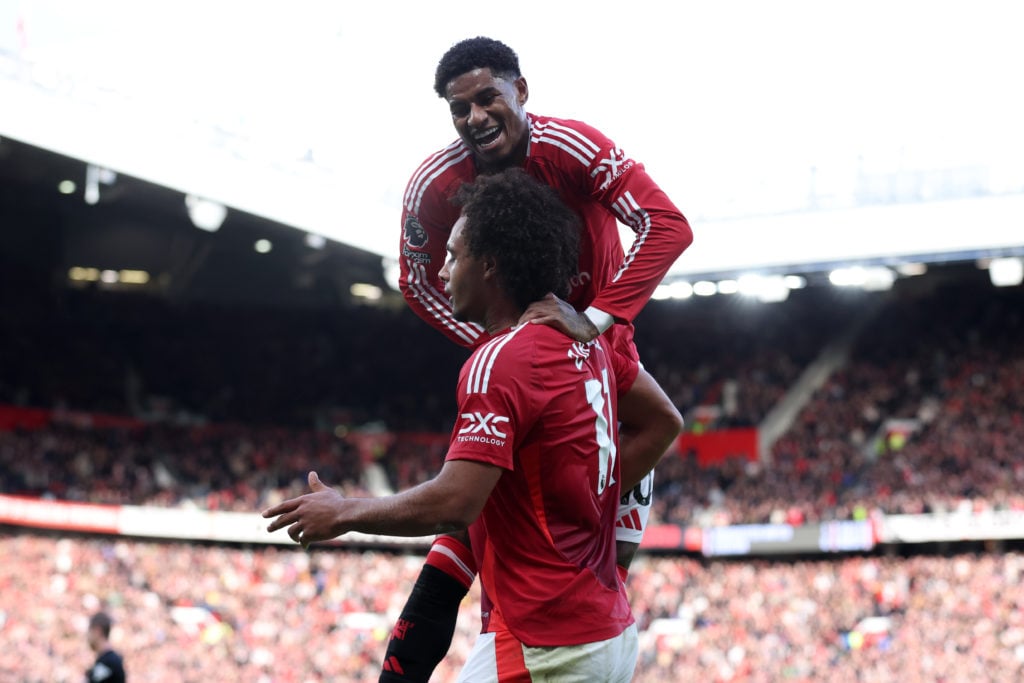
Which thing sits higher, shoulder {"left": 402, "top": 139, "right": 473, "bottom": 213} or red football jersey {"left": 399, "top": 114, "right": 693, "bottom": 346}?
shoulder {"left": 402, "top": 139, "right": 473, "bottom": 213}

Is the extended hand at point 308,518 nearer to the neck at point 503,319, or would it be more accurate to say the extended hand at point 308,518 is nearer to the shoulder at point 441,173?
the neck at point 503,319

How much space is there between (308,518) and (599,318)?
1.15 metres

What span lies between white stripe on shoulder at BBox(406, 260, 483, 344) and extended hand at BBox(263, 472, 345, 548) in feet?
5.14

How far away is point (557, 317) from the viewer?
333 centimetres

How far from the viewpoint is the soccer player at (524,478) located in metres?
3.04

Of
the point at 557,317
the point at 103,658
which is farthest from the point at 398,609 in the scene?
the point at 557,317

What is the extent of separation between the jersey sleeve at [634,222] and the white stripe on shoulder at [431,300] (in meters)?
0.72

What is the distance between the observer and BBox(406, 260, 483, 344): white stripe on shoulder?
14.8ft

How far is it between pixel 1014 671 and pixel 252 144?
15048 mm

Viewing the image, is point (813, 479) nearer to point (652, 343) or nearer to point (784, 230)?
point (784, 230)

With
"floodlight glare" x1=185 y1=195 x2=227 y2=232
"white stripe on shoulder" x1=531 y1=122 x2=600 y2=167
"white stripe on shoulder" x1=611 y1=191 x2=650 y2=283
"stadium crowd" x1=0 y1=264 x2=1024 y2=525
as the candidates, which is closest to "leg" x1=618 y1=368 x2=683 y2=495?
"white stripe on shoulder" x1=611 y1=191 x2=650 y2=283

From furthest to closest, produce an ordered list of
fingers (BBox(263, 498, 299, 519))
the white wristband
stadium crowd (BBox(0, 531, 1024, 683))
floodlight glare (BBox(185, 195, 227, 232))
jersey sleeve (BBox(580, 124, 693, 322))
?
floodlight glare (BBox(185, 195, 227, 232)), stadium crowd (BBox(0, 531, 1024, 683)), jersey sleeve (BBox(580, 124, 693, 322)), the white wristband, fingers (BBox(263, 498, 299, 519))

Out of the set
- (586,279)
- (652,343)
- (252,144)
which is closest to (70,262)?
(252,144)

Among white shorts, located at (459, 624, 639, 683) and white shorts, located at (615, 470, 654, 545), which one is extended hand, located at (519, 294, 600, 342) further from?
white shorts, located at (615, 470, 654, 545)
